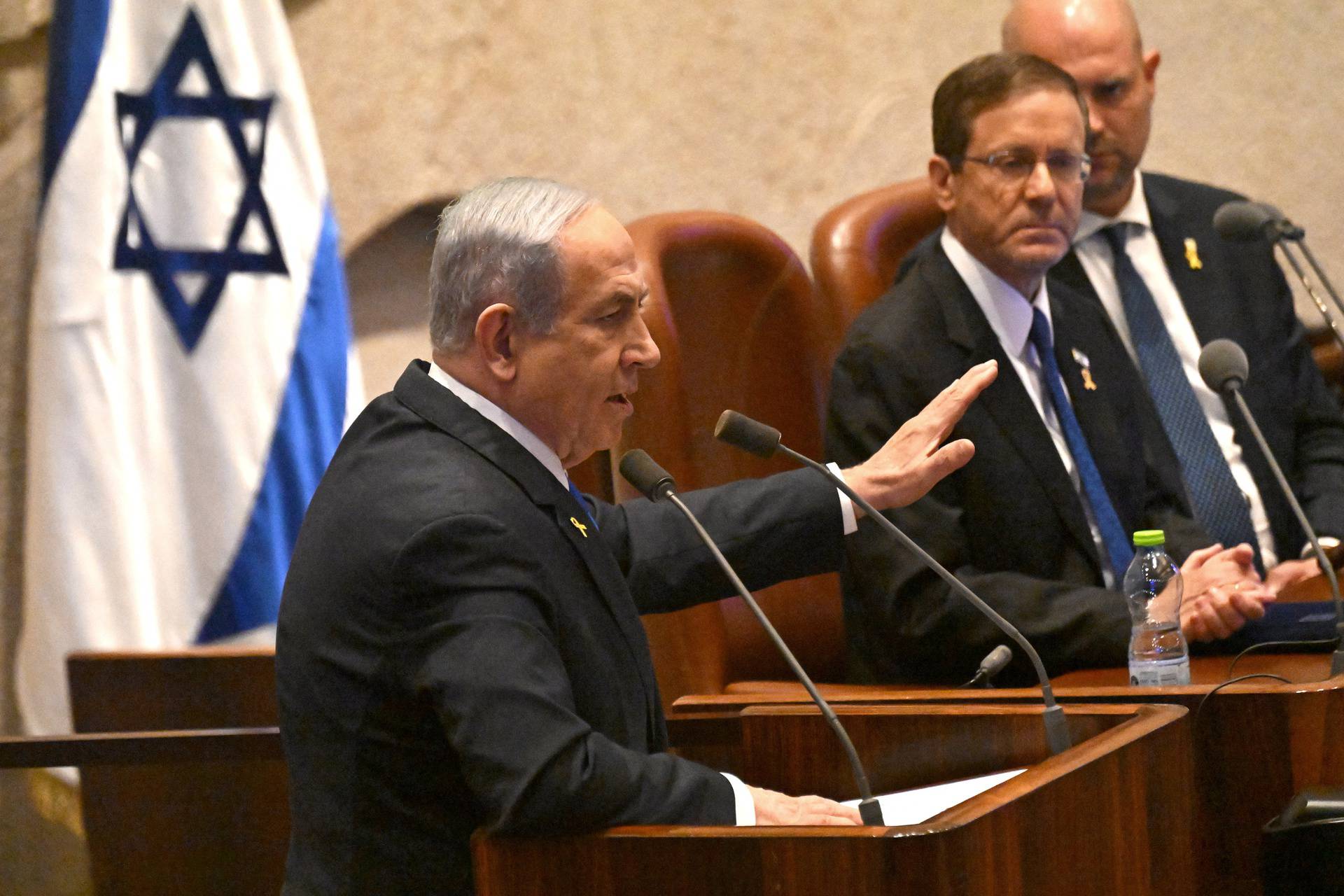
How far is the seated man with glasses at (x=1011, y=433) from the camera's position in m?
2.35

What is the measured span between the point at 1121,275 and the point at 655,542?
1538mm

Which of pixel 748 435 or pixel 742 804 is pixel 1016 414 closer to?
pixel 748 435

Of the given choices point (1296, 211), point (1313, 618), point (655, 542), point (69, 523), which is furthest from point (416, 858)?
point (1296, 211)

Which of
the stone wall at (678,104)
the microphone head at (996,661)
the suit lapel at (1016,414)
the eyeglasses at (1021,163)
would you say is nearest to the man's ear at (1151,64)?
the stone wall at (678,104)

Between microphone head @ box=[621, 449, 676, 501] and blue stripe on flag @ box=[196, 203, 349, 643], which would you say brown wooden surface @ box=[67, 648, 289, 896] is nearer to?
blue stripe on flag @ box=[196, 203, 349, 643]

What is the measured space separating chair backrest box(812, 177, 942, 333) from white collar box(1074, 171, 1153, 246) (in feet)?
0.96

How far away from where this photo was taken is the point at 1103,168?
3299 millimetres

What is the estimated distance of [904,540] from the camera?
1.65 metres

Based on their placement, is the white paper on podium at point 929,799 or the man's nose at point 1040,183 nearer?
the white paper on podium at point 929,799

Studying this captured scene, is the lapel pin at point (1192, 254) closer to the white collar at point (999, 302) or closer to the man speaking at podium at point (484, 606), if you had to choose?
the white collar at point (999, 302)

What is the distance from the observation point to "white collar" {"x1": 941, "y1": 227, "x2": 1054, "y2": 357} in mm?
2666

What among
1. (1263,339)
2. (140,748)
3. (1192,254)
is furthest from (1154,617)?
(140,748)

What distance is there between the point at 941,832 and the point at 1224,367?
47.4 inches

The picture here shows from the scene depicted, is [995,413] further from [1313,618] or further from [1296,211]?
[1296,211]
